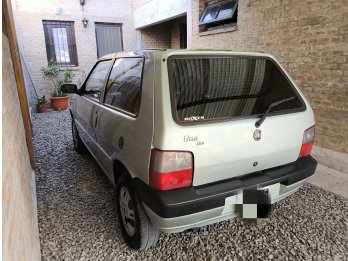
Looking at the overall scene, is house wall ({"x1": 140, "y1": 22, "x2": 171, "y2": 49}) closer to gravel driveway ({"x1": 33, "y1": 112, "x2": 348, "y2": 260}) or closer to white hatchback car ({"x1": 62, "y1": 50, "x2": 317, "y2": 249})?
gravel driveway ({"x1": 33, "y1": 112, "x2": 348, "y2": 260})

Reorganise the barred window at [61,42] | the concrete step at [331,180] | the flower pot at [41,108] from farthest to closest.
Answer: the barred window at [61,42] → the flower pot at [41,108] → the concrete step at [331,180]

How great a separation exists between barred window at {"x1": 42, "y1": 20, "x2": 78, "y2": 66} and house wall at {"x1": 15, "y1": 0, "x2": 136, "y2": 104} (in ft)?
0.62

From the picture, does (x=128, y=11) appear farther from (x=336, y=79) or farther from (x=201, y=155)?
(x=201, y=155)

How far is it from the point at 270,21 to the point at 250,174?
3386mm

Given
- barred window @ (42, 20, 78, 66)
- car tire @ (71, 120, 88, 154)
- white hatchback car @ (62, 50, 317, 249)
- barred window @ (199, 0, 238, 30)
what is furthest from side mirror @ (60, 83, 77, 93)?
barred window @ (42, 20, 78, 66)

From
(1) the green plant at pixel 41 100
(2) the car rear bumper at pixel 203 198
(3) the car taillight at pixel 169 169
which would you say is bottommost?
(1) the green plant at pixel 41 100

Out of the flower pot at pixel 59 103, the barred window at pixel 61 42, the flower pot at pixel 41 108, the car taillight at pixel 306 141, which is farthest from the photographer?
the barred window at pixel 61 42

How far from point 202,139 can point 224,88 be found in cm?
44

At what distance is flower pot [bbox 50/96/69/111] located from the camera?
8.12m

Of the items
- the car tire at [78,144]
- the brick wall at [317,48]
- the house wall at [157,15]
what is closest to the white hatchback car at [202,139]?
the brick wall at [317,48]

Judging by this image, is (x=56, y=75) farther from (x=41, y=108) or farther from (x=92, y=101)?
(x=92, y=101)

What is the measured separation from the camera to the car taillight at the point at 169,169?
5.01 ft

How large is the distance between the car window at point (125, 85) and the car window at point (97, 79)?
232mm

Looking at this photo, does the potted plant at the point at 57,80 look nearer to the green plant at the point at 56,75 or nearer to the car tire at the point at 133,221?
the green plant at the point at 56,75
